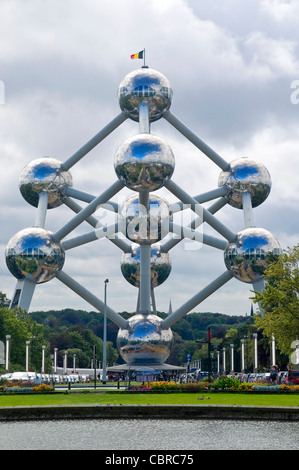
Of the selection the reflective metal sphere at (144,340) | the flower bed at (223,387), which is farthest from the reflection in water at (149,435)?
the reflective metal sphere at (144,340)

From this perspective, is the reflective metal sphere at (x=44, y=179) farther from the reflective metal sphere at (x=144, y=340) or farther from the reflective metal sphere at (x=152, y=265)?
the reflective metal sphere at (x=144, y=340)

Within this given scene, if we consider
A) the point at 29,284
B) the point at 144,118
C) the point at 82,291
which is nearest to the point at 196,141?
the point at 144,118

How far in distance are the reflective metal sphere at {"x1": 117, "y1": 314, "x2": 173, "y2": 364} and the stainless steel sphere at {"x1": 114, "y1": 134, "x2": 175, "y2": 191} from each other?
6.88 meters

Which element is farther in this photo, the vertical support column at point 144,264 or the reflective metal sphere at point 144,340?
the reflective metal sphere at point 144,340

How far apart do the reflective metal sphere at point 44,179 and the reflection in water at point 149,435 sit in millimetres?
21855

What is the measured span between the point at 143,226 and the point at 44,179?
6.37m

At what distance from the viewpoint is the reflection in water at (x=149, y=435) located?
11422 millimetres

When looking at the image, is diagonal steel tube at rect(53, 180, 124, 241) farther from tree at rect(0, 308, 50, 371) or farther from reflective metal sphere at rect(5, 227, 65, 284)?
tree at rect(0, 308, 50, 371)

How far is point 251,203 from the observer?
3684 centimetres

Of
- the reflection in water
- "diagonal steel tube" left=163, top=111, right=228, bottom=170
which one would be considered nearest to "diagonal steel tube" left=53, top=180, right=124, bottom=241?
"diagonal steel tube" left=163, top=111, right=228, bottom=170

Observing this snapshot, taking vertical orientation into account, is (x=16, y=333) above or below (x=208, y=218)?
below

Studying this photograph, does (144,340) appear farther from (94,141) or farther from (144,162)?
(94,141)

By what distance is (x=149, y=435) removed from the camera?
12.7 metres
